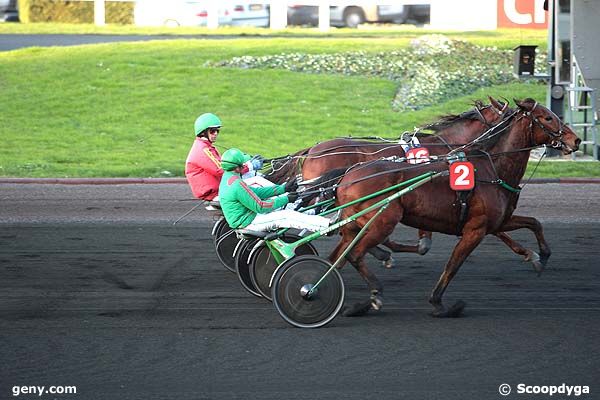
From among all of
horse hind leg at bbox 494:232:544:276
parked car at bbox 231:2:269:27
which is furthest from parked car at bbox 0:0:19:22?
horse hind leg at bbox 494:232:544:276

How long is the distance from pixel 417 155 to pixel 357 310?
1798 mm

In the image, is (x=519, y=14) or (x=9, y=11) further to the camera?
(x=9, y=11)

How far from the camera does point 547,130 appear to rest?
388 inches

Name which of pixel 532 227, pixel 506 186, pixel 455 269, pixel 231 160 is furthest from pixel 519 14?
pixel 231 160

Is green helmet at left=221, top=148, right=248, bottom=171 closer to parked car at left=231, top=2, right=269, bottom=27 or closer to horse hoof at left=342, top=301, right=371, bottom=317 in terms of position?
Result: horse hoof at left=342, top=301, right=371, bottom=317

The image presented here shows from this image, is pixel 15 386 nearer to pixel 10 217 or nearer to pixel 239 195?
pixel 239 195

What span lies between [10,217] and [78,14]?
22.1 metres

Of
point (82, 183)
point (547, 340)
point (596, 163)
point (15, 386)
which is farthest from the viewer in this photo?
point (596, 163)

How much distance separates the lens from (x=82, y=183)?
17656 mm

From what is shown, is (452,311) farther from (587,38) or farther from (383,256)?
(587,38)

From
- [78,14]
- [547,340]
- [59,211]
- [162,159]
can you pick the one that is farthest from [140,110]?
[547,340]

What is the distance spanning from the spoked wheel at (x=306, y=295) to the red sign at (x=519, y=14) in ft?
82.1

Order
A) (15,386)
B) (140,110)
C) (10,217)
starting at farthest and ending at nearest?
1. (140,110)
2. (10,217)
3. (15,386)

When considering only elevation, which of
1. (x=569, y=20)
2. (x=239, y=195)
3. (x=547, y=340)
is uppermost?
(x=569, y=20)
